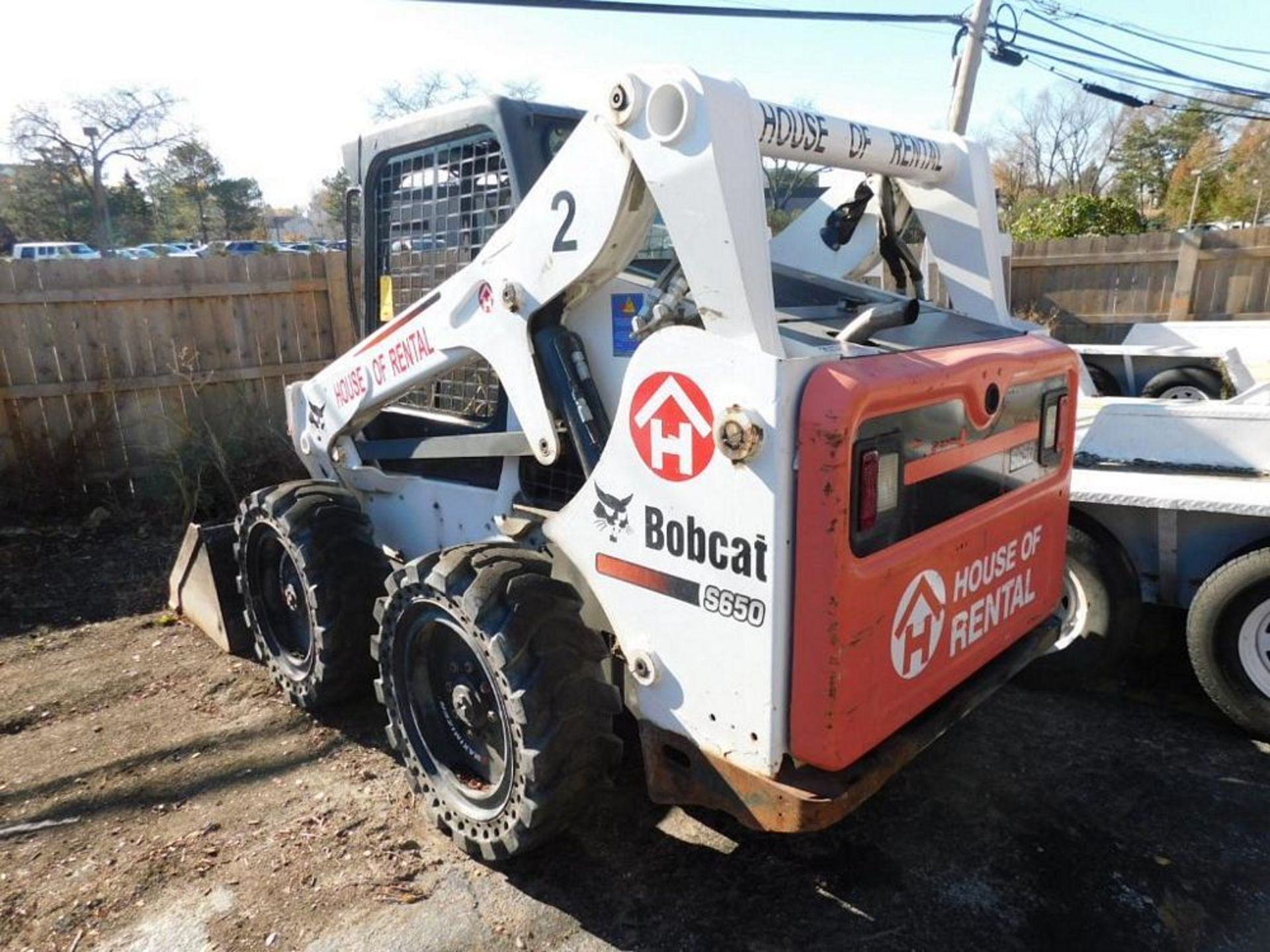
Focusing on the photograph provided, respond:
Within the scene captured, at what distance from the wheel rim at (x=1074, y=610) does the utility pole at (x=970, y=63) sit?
9108 millimetres

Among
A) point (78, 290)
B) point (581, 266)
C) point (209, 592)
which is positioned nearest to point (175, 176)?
point (78, 290)

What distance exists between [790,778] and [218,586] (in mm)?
3336

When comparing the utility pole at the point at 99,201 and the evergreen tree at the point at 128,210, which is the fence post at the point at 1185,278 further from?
the evergreen tree at the point at 128,210

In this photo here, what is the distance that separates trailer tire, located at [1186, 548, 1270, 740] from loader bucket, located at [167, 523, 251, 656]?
4365mm

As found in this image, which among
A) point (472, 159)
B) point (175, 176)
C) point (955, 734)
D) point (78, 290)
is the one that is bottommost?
point (955, 734)

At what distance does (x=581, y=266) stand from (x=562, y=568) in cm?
91

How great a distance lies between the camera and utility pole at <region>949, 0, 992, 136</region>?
11.1 m

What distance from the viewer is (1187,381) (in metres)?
7.68

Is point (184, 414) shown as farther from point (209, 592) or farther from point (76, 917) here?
point (76, 917)

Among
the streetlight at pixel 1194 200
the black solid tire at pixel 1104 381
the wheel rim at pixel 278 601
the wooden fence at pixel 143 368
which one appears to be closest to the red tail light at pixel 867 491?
the wheel rim at pixel 278 601

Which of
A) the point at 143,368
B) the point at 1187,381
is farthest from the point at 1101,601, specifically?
the point at 143,368

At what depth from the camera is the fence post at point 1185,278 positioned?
10805mm

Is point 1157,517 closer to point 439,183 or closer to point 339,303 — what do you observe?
point 439,183

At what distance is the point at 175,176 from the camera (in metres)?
37.6
